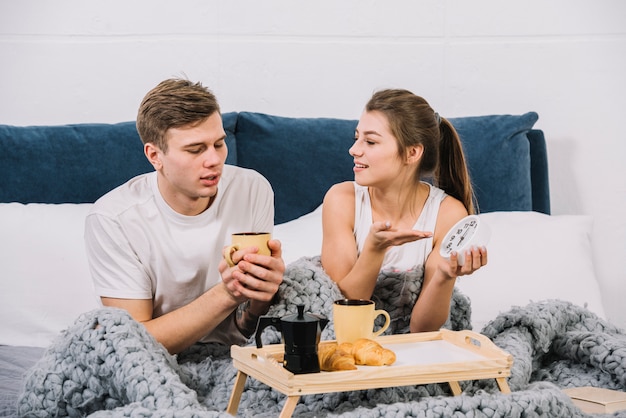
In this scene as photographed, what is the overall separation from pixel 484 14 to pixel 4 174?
172 cm

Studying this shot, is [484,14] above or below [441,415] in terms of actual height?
above

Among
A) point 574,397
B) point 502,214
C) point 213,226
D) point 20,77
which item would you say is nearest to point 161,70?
point 20,77

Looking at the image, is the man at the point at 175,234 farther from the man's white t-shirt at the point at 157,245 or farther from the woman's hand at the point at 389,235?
the woman's hand at the point at 389,235

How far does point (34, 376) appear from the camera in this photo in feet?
5.18

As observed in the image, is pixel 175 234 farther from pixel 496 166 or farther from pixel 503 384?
pixel 496 166

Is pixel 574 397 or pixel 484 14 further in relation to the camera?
pixel 484 14

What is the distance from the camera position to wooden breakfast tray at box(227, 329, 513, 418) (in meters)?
1.37

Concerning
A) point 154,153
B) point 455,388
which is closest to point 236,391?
point 455,388

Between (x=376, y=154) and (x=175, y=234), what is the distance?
0.54 metres

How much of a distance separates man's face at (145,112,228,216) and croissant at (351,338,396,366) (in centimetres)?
60

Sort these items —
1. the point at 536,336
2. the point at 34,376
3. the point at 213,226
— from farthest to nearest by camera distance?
1. the point at 213,226
2. the point at 536,336
3. the point at 34,376

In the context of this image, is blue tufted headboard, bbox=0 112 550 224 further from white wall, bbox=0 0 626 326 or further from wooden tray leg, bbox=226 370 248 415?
wooden tray leg, bbox=226 370 248 415

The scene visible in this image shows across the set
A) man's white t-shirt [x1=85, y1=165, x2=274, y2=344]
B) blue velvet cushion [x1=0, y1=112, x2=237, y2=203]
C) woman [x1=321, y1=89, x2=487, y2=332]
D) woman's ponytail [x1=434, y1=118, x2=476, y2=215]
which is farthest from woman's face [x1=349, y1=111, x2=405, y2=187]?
blue velvet cushion [x1=0, y1=112, x2=237, y2=203]

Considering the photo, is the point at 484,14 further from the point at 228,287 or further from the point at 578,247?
the point at 228,287
